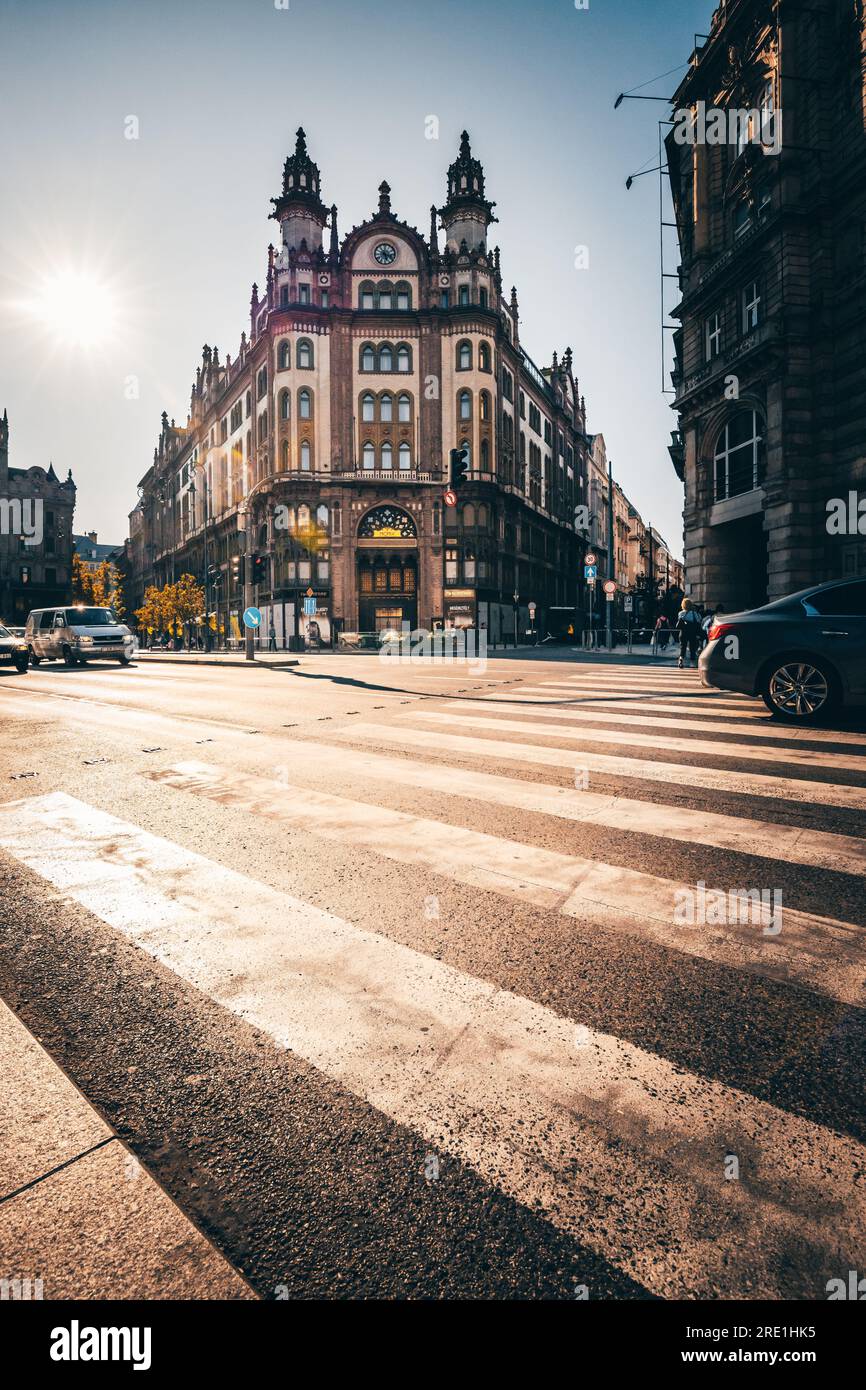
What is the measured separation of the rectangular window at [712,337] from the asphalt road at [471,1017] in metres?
26.5

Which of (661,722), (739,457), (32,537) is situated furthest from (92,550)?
(661,722)

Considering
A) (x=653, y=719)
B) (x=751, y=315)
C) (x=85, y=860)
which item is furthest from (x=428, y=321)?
(x=85, y=860)

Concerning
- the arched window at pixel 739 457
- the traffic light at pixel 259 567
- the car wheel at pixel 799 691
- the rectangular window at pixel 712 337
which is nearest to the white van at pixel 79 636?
the traffic light at pixel 259 567

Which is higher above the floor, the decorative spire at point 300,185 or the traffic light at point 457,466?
the decorative spire at point 300,185

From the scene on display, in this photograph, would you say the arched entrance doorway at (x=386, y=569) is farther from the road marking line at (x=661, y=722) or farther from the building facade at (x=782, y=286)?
the road marking line at (x=661, y=722)

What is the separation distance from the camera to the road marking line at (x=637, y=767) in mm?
4859

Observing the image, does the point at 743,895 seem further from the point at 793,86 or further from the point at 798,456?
the point at 793,86

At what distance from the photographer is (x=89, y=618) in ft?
76.2

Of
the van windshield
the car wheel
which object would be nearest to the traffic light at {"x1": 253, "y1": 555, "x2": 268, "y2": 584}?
the van windshield

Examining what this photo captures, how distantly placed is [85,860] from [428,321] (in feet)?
171

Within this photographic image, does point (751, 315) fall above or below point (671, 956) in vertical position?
above

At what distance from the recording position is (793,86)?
21.1 meters

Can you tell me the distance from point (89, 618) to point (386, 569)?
27.4 metres

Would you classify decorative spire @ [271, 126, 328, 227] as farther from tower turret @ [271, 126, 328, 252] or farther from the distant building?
the distant building
